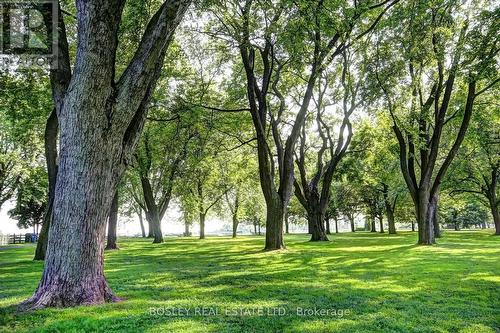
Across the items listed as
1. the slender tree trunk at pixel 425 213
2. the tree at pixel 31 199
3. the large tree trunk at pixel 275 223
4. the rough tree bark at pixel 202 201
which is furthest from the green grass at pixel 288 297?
the tree at pixel 31 199

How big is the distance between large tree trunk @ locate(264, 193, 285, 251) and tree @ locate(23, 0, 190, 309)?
10911 mm

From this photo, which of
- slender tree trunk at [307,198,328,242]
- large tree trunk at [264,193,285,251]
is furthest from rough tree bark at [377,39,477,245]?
large tree trunk at [264,193,285,251]

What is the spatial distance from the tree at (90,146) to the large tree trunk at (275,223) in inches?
430

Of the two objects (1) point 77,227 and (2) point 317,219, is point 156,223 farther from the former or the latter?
(1) point 77,227

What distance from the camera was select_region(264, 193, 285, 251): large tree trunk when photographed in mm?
16938

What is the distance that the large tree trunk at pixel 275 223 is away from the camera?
1694 centimetres

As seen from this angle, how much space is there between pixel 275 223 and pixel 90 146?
11989 mm

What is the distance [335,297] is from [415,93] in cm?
1666

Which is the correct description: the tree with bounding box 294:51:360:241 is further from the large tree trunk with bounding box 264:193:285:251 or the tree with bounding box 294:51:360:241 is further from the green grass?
the green grass

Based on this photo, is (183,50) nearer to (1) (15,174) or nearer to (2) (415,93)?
(2) (415,93)

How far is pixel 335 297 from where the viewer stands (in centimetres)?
728

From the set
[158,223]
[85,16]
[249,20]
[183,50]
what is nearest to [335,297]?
[85,16]

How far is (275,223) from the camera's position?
17172mm

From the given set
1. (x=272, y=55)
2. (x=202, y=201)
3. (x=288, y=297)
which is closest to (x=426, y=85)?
(x=272, y=55)
